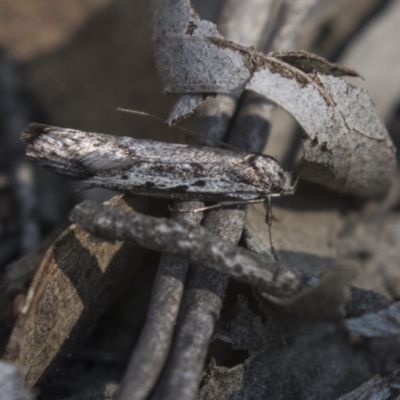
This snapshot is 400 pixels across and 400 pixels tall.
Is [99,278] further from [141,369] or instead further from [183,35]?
[183,35]

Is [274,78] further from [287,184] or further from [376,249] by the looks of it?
[376,249]

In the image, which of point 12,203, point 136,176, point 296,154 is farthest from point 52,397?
point 296,154

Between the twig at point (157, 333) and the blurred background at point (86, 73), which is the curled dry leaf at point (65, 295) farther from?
the blurred background at point (86, 73)

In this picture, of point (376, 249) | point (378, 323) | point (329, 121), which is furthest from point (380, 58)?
point (378, 323)

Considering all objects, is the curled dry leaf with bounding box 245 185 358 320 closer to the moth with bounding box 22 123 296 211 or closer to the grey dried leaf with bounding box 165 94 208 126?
the moth with bounding box 22 123 296 211

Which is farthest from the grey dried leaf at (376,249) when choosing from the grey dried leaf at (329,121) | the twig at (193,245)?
the twig at (193,245)

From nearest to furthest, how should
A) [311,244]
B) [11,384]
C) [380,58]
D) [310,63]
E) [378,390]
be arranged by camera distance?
[11,384]
[378,390]
[310,63]
[311,244]
[380,58]
